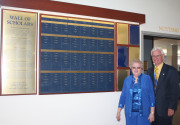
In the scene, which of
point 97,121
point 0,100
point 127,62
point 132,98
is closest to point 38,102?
point 0,100

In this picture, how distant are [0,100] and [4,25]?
1.04 m

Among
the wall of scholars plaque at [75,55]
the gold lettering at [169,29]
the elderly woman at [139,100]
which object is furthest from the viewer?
the gold lettering at [169,29]

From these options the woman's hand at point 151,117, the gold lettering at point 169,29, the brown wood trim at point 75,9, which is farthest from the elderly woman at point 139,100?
the gold lettering at point 169,29

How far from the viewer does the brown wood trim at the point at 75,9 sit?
2639mm

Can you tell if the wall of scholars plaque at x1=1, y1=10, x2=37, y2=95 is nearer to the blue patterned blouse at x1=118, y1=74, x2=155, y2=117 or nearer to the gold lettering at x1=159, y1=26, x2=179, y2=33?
the blue patterned blouse at x1=118, y1=74, x2=155, y2=117

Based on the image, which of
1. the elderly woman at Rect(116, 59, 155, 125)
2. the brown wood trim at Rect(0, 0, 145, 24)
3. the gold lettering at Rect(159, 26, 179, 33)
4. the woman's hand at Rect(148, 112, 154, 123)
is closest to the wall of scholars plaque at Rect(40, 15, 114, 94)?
the brown wood trim at Rect(0, 0, 145, 24)

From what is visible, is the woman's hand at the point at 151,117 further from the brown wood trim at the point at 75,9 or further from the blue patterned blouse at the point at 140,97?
the brown wood trim at the point at 75,9

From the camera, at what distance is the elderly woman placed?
7.82 ft

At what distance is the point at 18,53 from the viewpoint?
2.64 metres

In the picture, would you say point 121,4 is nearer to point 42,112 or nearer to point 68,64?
point 68,64

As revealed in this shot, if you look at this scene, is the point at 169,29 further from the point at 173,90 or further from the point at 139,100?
the point at 139,100

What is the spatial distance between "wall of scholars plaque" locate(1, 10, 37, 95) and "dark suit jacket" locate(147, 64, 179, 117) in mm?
1808

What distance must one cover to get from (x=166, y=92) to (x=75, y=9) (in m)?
1.86

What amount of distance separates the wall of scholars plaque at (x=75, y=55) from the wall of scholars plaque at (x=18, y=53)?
5.7 inches
